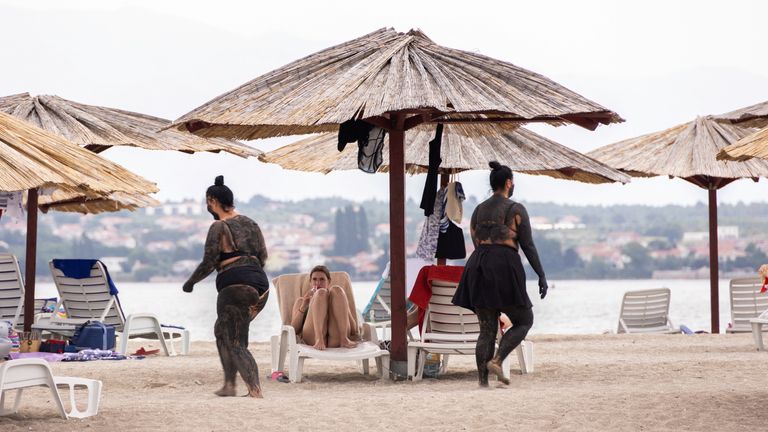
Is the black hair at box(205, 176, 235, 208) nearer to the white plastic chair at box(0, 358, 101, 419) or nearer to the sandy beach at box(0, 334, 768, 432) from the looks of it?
the sandy beach at box(0, 334, 768, 432)

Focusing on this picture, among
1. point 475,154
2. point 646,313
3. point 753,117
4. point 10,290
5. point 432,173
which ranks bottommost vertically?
point 646,313

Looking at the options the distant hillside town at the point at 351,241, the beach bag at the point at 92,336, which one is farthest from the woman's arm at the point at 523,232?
the distant hillside town at the point at 351,241

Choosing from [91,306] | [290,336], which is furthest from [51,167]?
[91,306]

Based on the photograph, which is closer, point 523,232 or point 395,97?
point 523,232

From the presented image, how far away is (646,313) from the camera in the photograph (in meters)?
15.2

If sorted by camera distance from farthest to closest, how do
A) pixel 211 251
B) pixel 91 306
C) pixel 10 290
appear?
pixel 10 290, pixel 91 306, pixel 211 251

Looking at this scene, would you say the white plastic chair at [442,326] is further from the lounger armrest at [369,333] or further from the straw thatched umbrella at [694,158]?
the straw thatched umbrella at [694,158]

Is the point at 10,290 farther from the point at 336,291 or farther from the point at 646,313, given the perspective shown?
the point at 646,313

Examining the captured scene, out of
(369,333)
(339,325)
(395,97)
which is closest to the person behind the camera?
(395,97)

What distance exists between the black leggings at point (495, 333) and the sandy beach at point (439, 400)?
233 mm

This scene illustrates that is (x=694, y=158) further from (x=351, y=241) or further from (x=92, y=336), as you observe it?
(x=351, y=241)

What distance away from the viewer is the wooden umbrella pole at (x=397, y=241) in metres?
9.14

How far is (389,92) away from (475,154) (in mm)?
3306

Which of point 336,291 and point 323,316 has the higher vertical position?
point 336,291
